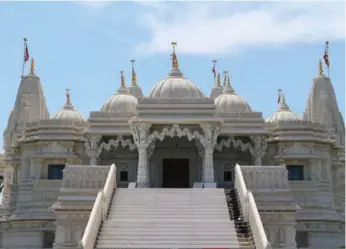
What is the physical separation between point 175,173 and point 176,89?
16.2ft

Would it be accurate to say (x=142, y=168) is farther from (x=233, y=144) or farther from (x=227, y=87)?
(x=227, y=87)

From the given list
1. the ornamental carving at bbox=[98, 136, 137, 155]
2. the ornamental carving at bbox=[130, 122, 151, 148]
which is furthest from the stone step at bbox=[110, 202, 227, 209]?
the ornamental carving at bbox=[98, 136, 137, 155]

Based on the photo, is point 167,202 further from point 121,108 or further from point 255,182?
point 121,108

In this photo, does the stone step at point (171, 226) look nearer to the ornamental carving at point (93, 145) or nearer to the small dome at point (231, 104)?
the ornamental carving at point (93, 145)

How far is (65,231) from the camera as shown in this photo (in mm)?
31562

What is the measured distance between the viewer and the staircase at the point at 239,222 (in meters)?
26.0

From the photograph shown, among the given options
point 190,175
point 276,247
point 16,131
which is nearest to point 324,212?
point 190,175

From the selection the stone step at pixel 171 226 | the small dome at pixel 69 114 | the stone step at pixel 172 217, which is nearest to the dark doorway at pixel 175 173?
the small dome at pixel 69 114

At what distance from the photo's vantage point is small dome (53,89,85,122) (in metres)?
45.4

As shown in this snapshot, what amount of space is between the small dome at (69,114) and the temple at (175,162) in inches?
3.5

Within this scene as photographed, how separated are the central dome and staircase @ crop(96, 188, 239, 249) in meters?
8.73

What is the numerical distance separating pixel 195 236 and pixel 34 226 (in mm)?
16939

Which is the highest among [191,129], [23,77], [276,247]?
[23,77]

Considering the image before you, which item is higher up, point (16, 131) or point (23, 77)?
point (23, 77)
